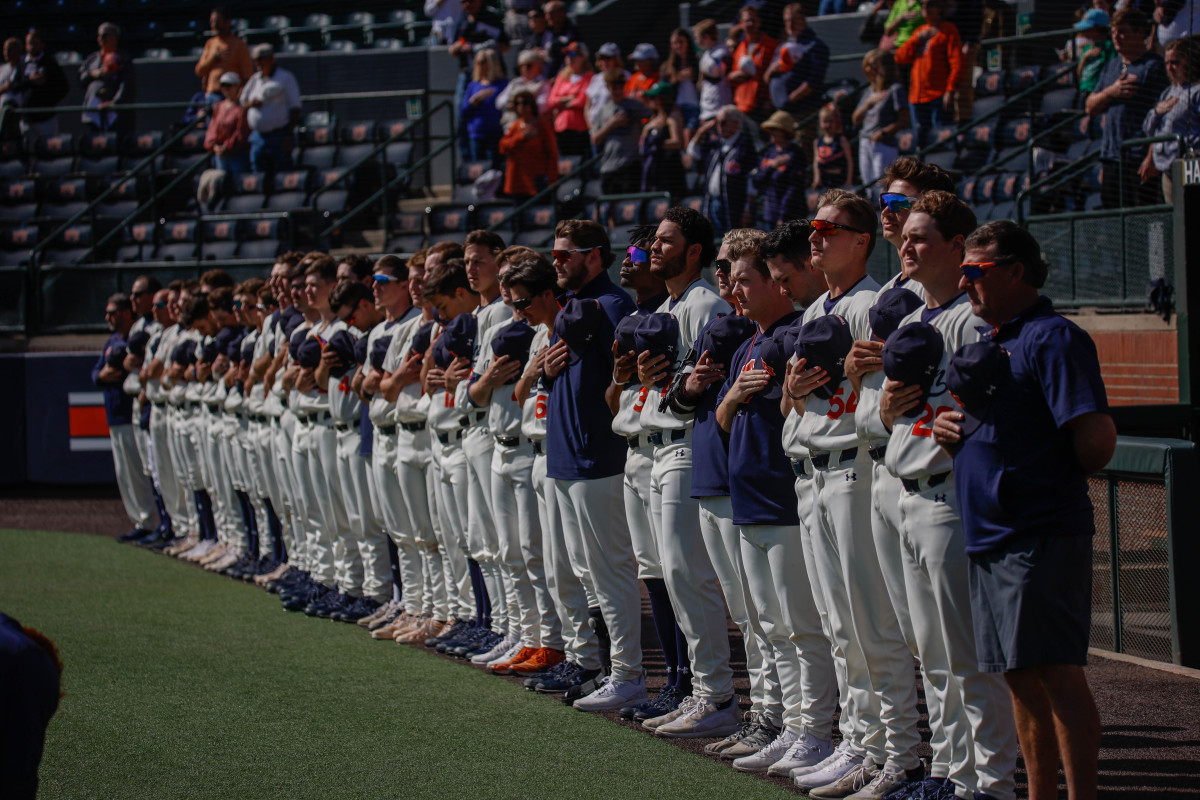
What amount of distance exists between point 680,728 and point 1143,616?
2220mm

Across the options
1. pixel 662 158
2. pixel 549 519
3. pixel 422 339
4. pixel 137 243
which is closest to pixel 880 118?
pixel 662 158

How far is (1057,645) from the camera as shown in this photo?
334cm

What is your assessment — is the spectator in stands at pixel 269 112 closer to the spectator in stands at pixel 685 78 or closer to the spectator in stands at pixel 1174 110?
the spectator in stands at pixel 685 78

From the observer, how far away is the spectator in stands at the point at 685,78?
13062 mm

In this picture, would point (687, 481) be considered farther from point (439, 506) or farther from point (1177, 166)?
point (1177, 166)

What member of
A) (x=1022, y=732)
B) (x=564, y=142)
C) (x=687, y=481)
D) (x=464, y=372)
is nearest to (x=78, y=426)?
(x=564, y=142)

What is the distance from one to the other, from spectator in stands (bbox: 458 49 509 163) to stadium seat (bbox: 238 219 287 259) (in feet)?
7.65

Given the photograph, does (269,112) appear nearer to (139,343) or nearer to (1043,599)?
(139,343)

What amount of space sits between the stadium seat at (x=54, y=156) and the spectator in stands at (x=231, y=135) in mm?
2683

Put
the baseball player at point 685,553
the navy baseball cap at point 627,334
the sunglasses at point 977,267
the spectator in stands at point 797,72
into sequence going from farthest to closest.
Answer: the spectator in stands at point 797,72 → the navy baseball cap at point 627,334 → the baseball player at point 685,553 → the sunglasses at point 977,267

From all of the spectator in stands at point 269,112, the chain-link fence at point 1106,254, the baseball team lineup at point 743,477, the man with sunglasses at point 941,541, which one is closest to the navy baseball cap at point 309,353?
the baseball team lineup at point 743,477

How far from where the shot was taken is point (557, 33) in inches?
579

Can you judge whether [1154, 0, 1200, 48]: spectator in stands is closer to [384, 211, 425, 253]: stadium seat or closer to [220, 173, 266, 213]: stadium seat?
[384, 211, 425, 253]: stadium seat

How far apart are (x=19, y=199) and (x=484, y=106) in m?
6.49
